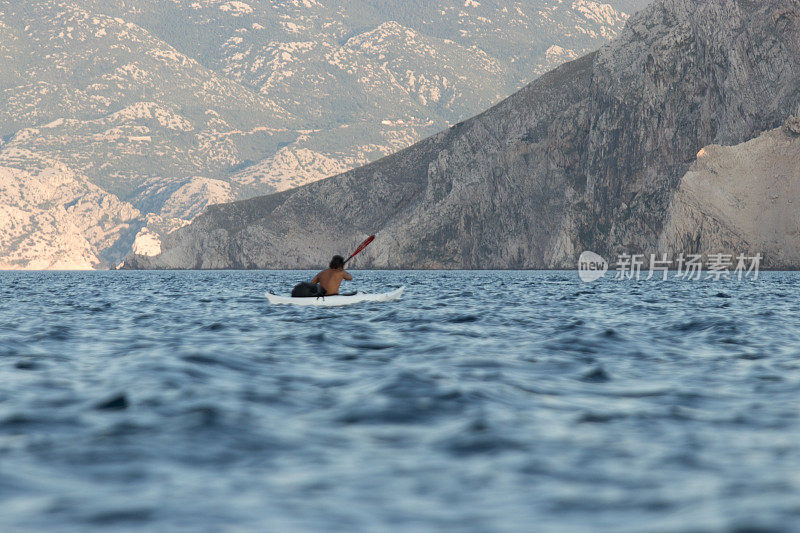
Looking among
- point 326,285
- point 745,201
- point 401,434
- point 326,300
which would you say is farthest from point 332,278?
point 745,201

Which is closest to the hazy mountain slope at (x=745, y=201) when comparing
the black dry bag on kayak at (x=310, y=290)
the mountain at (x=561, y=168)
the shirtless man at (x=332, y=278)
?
the mountain at (x=561, y=168)

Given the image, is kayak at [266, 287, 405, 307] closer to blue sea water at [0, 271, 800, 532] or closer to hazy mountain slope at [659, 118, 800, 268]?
blue sea water at [0, 271, 800, 532]

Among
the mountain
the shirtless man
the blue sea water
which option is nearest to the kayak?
the shirtless man

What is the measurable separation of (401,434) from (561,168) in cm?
13737

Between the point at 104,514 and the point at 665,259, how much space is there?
10835 cm

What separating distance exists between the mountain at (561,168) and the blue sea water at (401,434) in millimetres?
98993

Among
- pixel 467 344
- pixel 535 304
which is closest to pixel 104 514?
pixel 467 344

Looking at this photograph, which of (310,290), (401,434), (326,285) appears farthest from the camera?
(326,285)

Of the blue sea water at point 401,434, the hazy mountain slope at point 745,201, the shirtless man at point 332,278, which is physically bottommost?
the blue sea water at point 401,434

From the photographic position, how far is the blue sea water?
707 centimetres

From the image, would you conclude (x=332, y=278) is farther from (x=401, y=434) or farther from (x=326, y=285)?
(x=401, y=434)

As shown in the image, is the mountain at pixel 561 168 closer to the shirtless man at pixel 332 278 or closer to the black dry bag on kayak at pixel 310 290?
the shirtless man at pixel 332 278

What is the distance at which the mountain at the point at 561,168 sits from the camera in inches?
4488

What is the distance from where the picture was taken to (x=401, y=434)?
32.9 ft
